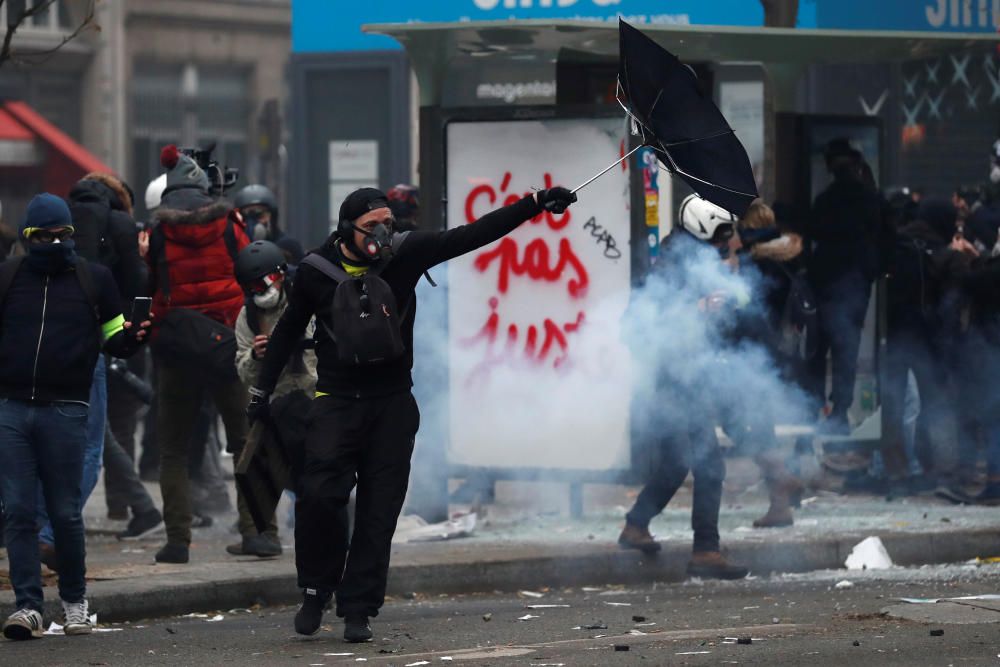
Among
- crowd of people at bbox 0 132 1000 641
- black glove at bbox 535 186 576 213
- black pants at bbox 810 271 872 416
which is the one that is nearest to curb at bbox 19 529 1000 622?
crowd of people at bbox 0 132 1000 641

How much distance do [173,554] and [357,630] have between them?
2121mm

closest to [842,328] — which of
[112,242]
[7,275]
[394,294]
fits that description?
[112,242]

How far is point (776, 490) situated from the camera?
1012 centimetres

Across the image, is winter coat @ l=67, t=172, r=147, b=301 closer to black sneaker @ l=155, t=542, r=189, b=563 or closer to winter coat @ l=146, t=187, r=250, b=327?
winter coat @ l=146, t=187, r=250, b=327

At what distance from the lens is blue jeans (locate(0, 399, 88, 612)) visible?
758 cm

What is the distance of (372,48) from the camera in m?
18.8

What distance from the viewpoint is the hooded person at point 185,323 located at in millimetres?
9227

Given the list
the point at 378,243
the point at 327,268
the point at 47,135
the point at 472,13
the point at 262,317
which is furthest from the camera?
the point at 47,135

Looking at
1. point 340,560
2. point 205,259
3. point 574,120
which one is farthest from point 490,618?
point 574,120

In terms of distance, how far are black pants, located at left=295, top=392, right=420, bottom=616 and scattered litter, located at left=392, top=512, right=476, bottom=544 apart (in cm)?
253

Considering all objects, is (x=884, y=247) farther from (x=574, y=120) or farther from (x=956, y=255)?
(x=574, y=120)

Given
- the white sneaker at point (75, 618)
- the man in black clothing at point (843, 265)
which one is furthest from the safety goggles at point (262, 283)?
the man in black clothing at point (843, 265)

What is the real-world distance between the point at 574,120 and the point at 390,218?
290cm

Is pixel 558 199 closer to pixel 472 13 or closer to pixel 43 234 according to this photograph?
pixel 43 234
